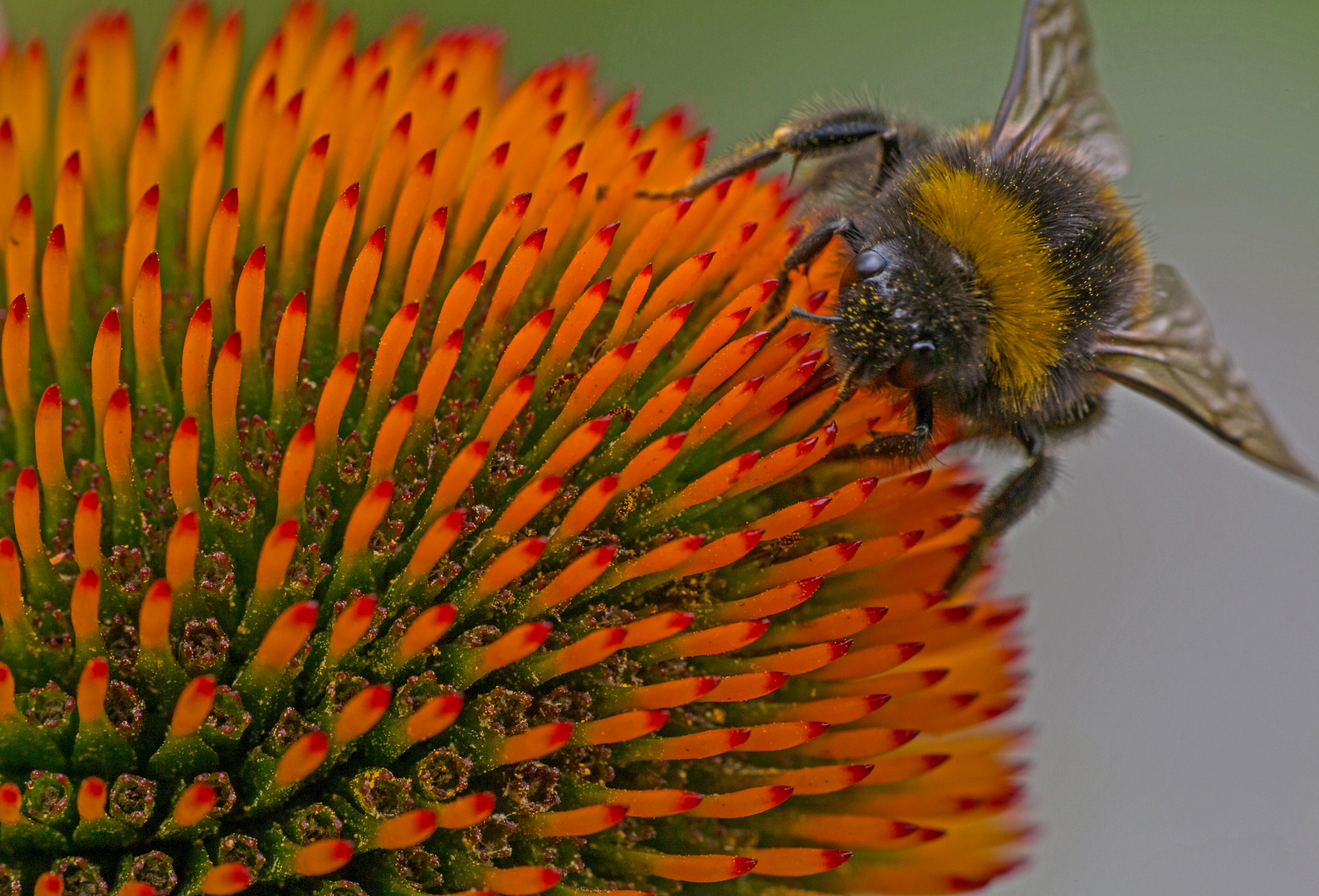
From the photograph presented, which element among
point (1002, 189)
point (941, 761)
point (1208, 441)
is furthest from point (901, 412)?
point (1208, 441)

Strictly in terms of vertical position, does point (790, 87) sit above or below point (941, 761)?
above

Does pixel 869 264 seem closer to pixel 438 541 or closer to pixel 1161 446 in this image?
pixel 438 541

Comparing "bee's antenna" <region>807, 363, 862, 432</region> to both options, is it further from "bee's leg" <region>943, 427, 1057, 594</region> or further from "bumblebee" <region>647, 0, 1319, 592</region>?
"bee's leg" <region>943, 427, 1057, 594</region>

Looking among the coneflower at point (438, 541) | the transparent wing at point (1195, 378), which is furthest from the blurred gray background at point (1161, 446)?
the coneflower at point (438, 541)

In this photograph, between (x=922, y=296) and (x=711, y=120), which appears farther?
(x=711, y=120)

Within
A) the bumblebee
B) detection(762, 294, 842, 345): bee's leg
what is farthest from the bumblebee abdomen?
detection(762, 294, 842, 345): bee's leg

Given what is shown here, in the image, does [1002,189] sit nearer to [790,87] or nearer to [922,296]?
[922,296]

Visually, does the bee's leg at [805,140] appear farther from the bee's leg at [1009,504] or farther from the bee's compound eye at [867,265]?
the bee's leg at [1009,504]

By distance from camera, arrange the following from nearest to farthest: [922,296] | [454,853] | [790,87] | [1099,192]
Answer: [454,853] → [922,296] → [1099,192] → [790,87]
